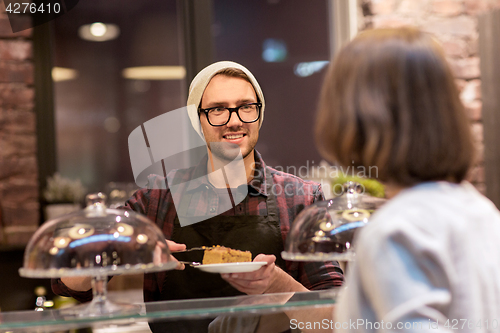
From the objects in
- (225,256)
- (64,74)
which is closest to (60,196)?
(64,74)

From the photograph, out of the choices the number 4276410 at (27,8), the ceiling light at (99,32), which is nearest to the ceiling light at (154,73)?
the ceiling light at (99,32)

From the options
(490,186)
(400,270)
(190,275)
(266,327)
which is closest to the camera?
(400,270)

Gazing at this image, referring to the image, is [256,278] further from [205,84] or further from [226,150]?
[205,84]

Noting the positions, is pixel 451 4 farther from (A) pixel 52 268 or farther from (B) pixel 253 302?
(A) pixel 52 268

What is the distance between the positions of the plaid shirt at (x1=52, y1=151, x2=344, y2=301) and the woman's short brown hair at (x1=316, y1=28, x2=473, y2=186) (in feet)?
2.40

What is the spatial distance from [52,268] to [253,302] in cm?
32

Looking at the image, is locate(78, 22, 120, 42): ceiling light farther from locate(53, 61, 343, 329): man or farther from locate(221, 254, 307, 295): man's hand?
A: locate(221, 254, 307, 295): man's hand

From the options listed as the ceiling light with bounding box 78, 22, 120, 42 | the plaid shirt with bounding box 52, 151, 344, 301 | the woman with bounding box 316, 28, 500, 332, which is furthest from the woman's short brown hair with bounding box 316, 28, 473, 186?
the ceiling light with bounding box 78, 22, 120, 42

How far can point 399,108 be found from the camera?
552 mm

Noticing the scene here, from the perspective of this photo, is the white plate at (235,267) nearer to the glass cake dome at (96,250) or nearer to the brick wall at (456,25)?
the glass cake dome at (96,250)

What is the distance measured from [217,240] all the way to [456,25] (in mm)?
1747

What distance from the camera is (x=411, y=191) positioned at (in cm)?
55

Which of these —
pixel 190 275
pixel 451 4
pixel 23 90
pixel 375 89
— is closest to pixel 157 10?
pixel 23 90

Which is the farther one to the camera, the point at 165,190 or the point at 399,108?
the point at 165,190
